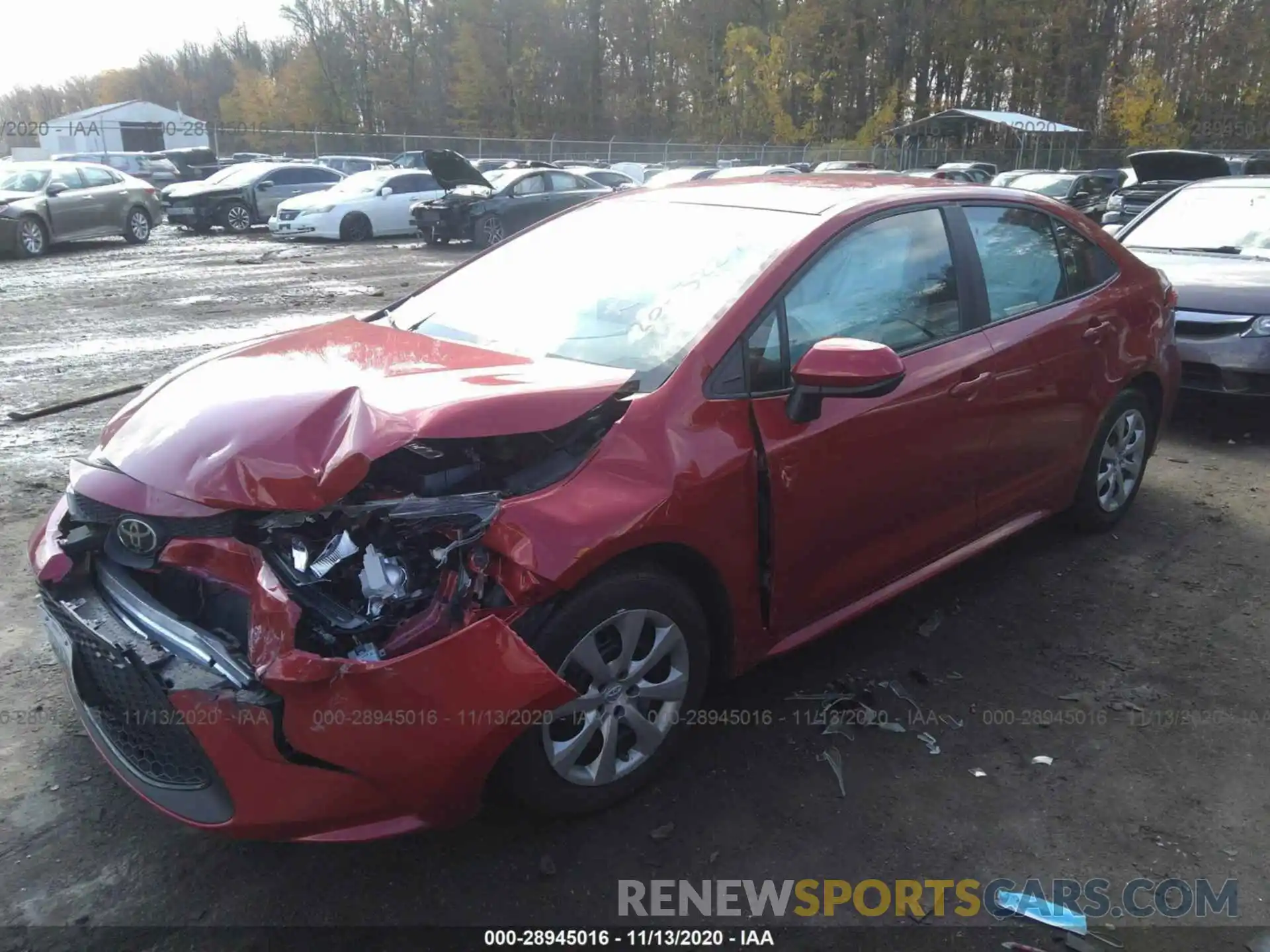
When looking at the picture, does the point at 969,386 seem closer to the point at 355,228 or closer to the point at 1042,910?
the point at 1042,910

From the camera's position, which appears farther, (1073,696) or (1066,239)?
(1066,239)

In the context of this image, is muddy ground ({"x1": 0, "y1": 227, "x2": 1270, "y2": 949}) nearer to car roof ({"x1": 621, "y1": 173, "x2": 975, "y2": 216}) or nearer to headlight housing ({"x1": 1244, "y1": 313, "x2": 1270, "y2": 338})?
car roof ({"x1": 621, "y1": 173, "x2": 975, "y2": 216})

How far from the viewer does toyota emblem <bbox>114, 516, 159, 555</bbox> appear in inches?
97.9

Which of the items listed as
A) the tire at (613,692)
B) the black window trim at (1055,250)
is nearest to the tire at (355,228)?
the black window trim at (1055,250)

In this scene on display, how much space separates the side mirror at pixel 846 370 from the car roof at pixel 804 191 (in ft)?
2.41

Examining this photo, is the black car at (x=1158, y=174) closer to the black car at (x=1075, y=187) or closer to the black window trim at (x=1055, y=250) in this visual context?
the black car at (x=1075, y=187)

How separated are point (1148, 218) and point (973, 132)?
128 ft

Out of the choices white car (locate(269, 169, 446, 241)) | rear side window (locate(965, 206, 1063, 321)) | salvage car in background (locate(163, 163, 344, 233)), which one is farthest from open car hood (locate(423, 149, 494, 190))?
rear side window (locate(965, 206, 1063, 321))

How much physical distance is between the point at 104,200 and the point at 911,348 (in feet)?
60.6

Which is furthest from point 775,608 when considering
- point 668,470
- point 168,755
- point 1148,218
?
point 1148,218

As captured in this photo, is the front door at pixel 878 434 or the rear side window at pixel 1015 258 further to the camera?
the rear side window at pixel 1015 258

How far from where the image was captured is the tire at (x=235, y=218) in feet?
68.4

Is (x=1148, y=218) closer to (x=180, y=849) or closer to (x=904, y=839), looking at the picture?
(x=904, y=839)

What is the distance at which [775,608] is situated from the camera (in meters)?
3.08
